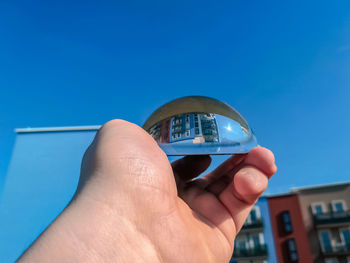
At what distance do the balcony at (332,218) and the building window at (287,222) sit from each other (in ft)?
5.64

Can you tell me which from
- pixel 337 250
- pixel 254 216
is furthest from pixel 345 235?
pixel 254 216

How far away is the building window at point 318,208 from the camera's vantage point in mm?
15250

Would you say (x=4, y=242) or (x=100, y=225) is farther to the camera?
(x=4, y=242)

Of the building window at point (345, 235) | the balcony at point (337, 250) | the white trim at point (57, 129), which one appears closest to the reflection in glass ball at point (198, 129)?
the white trim at point (57, 129)

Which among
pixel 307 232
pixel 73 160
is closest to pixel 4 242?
pixel 73 160

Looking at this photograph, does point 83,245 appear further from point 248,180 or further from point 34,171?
point 34,171

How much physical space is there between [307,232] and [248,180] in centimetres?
1661

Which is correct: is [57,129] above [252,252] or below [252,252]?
above

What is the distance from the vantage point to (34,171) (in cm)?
655

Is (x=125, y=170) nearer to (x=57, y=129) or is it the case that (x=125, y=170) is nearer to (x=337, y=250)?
(x=57, y=129)

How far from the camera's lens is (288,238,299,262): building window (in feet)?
46.0

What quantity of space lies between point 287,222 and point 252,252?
2.75 m

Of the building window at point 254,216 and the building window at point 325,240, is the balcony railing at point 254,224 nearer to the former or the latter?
the building window at point 254,216

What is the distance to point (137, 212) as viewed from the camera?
98 cm
